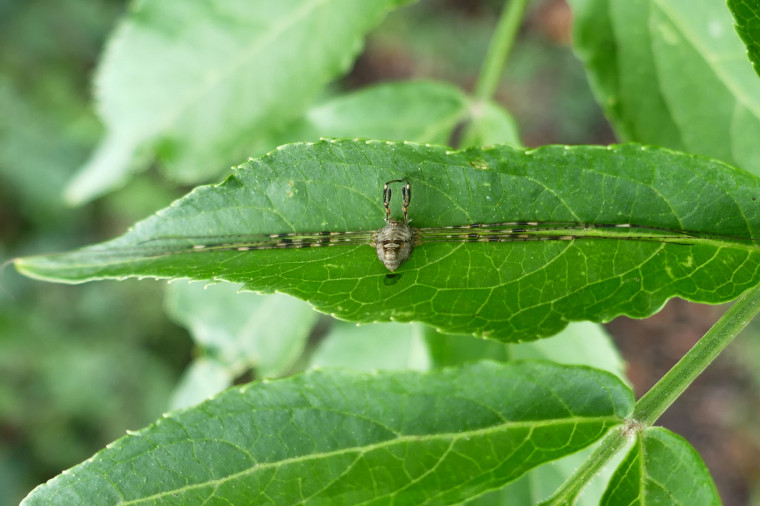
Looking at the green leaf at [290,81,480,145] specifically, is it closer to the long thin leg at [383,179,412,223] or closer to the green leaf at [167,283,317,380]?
the green leaf at [167,283,317,380]

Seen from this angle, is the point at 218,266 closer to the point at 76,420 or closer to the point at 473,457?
the point at 473,457

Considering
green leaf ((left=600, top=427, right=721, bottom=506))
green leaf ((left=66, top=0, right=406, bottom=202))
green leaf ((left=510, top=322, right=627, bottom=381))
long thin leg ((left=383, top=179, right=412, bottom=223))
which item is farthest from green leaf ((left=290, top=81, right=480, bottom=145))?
green leaf ((left=600, top=427, right=721, bottom=506))

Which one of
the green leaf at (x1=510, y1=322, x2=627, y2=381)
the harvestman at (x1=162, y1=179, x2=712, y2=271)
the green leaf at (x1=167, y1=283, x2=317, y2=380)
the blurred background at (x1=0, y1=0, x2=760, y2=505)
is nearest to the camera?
the harvestman at (x1=162, y1=179, x2=712, y2=271)

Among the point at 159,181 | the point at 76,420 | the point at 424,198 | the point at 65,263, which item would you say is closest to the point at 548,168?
the point at 424,198

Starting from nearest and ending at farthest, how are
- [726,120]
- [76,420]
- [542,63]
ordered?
[726,120]
[76,420]
[542,63]

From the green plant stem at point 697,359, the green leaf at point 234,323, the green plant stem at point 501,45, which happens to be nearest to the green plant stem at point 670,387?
the green plant stem at point 697,359

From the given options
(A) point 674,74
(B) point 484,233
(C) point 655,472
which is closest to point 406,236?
(B) point 484,233
